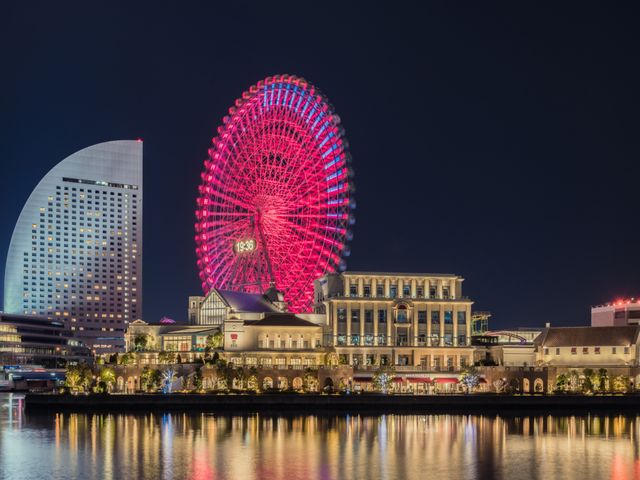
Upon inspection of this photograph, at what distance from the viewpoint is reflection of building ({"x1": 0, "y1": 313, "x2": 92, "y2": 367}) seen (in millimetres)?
177750

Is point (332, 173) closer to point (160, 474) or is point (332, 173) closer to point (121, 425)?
point (121, 425)

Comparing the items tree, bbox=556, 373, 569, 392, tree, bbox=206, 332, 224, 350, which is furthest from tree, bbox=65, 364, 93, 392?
tree, bbox=556, 373, 569, 392

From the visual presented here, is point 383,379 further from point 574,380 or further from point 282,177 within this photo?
point 282,177

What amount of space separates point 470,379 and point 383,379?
8868 mm

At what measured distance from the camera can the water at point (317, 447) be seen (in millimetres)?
60594

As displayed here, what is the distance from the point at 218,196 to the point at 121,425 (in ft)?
111

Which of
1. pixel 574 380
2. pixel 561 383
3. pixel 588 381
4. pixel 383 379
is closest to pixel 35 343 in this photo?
pixel 383 379

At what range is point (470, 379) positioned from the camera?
352 ft

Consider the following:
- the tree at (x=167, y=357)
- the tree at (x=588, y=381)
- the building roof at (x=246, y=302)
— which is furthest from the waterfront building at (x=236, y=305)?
the tree at (x=588, y=381)

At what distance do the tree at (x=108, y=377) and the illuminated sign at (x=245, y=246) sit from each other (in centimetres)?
1801

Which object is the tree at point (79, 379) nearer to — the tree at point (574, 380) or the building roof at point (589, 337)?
the building roof at point (589, 337)

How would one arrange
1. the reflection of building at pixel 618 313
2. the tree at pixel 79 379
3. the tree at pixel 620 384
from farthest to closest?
1. the reflection of building at pixel 618 313
2. the tree at pixel 620 384
3. the tree at pixel 79 379

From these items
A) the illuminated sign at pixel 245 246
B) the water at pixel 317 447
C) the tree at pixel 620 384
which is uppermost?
the illuminated sign at pixel 245 246

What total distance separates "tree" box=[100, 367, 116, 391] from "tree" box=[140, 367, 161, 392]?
11.3ft
